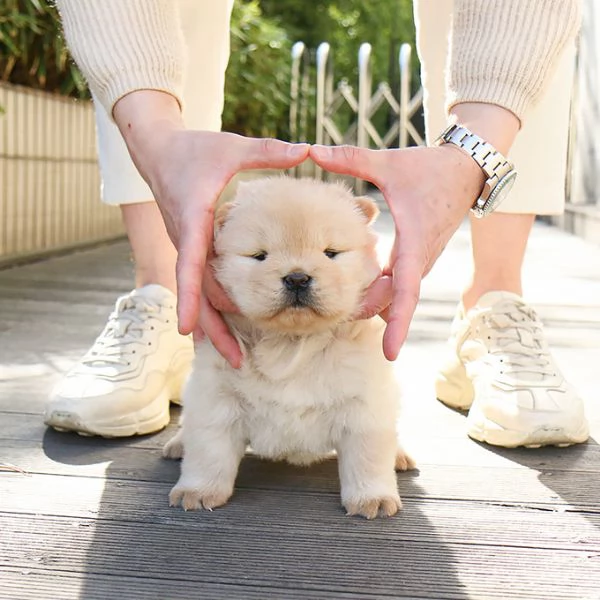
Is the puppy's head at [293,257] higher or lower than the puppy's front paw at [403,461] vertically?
higher

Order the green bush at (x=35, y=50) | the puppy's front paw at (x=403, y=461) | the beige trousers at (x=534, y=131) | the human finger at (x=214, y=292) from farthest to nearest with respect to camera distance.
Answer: the green bush at (x=35, y=50) → the beige trousers at (x=534, y=131) → the puppy's front paw at (x=403, y=461) → the human finger at (x=214, y=292)

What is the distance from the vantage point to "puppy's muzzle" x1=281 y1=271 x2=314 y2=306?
1406 mm

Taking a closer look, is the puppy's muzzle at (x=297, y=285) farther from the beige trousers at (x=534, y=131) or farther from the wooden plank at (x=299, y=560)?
the beige trousers at (x=534, y=131)

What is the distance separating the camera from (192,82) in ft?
7.51

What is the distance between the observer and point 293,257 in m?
1.43

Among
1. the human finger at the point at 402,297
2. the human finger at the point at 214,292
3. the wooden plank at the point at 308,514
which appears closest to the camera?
the human finger at the point at 402,297

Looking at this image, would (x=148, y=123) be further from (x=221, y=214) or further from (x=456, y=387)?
(x=456, y=387)

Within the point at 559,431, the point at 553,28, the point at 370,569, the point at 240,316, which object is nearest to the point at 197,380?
the point at 240,316

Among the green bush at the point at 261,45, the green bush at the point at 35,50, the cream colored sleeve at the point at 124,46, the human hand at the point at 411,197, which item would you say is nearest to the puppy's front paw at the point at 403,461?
the human hand at the point at 411,197

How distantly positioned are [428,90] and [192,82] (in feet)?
1.89

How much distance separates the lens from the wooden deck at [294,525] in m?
1.22

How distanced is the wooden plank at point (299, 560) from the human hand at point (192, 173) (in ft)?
1.01

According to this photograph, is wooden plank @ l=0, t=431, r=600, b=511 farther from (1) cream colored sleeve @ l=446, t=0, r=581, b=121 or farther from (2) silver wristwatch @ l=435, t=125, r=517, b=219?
(1) cream colored sleeve @ l=446, t=0, r=581, b=121

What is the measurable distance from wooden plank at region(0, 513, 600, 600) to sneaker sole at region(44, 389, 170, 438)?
42 cm
